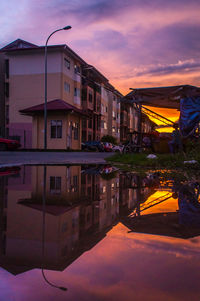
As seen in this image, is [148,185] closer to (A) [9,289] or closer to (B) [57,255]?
(B) [57,255]

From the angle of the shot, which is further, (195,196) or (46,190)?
(46,190)

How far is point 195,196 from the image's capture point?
515cm

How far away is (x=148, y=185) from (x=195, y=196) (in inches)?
60.9

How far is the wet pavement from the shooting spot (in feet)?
5.81

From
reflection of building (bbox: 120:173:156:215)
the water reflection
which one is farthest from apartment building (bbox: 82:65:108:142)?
the water reflection

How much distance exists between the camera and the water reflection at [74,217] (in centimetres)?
238

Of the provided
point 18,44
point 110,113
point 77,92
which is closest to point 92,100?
point 77,92

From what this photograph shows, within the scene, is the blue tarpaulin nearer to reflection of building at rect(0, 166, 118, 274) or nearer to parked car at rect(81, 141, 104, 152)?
reflection of building at rect(0, 166, 118, 274)

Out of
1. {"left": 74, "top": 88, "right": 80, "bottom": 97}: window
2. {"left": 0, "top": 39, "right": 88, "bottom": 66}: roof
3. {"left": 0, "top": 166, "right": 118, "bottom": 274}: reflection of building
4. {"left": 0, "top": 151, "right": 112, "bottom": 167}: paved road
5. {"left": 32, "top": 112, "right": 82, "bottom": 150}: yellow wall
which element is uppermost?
{"left": 0, "top": 39, "right": 88, "bottom": 66}: roof


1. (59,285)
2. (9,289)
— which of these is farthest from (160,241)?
(9,289)

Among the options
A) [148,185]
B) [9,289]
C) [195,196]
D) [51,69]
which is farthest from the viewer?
[51,69]

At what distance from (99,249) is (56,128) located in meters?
30.2

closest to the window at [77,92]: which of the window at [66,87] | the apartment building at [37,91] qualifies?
the apartment building at [37,91]

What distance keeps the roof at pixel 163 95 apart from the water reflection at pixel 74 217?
9148 millimetres
